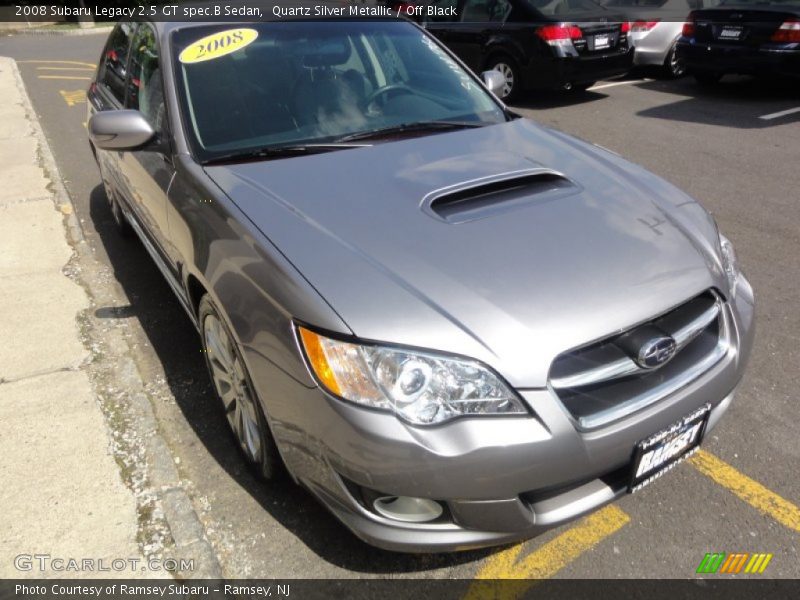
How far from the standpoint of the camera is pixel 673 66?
10.2 meters

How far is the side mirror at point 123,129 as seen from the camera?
2.85 m

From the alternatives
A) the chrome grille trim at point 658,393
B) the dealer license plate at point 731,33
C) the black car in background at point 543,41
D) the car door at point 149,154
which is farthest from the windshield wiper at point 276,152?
the dealer license plate at point 731,33

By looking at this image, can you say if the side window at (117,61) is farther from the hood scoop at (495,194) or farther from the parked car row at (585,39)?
the parked car row at (585,39)

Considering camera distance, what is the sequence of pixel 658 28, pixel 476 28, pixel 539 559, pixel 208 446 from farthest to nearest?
pixel 658 28, pixel 476 28, pixel 208 446, pixel 539 559

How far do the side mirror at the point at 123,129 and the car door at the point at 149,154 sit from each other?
0.25 feet

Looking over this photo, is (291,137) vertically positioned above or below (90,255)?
above

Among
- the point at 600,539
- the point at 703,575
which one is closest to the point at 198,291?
the point at 600,539

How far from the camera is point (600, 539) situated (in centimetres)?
234

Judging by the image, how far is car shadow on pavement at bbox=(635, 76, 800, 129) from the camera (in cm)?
789

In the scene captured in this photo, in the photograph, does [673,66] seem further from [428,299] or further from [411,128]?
[428,299]

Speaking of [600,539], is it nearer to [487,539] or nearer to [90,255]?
[487,539]

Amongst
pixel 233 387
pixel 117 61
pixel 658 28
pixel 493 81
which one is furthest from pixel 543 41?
pixel 233 387

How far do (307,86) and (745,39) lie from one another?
762 centimetres

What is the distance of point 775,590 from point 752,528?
0.25 meters
